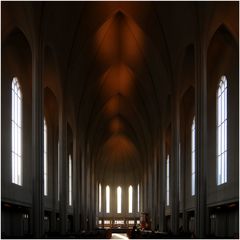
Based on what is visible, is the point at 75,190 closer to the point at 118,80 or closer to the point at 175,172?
the point at 118,80

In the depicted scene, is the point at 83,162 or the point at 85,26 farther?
the point at 83,162

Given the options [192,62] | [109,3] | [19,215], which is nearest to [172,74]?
[192,62]

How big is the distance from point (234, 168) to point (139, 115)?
942 inches

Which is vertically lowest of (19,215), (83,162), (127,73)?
(19,215)

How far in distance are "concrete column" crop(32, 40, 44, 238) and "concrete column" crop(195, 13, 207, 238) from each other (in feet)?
24.3

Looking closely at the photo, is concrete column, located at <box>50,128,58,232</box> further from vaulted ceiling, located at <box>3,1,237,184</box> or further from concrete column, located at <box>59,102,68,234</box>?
concrete column, located at <box>59,102,68,234</box>

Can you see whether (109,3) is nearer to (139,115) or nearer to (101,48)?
(101,48)

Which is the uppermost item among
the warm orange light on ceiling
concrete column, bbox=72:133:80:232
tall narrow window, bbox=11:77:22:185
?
the warm orange light on ceiling

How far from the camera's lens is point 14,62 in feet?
85.1

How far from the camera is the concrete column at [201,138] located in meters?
20.1

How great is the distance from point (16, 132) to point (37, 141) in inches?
250

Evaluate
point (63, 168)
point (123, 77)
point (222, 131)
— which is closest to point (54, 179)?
point (63, 168)

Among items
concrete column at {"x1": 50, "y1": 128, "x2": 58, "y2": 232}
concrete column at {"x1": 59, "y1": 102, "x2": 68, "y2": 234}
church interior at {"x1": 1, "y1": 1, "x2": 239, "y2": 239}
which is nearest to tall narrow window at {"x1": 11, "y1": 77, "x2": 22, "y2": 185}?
church interior at {"x1": 1, "y1": 1, "x2": 239, "y2": 239}

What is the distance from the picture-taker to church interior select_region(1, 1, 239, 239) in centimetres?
2075
